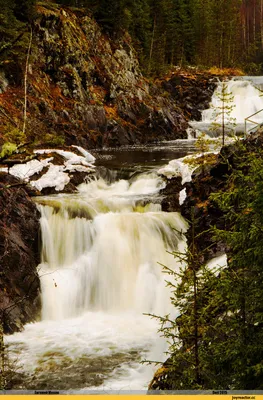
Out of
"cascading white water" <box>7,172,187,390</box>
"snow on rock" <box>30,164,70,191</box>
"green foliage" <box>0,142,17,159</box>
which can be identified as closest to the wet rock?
"cascading white water" <box>7,172,187,390</box>

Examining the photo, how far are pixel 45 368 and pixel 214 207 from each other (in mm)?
6591

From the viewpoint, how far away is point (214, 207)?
11945 millimetres

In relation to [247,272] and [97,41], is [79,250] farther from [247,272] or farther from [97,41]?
[97,41]

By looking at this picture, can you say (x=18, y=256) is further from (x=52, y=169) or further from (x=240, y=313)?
(x=240, y=313)

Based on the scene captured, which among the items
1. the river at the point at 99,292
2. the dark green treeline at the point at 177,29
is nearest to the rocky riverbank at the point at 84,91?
the dark green treeline at the point at 177,29

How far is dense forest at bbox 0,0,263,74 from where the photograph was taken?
3142cm

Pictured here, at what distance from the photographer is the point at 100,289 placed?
1145 centimetres

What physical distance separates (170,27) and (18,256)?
4127 centimetres

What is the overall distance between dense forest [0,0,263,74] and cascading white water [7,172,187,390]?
12.3m

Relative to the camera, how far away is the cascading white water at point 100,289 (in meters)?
8.20

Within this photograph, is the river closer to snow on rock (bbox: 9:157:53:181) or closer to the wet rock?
the wet rock

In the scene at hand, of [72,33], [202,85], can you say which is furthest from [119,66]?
[202,85]

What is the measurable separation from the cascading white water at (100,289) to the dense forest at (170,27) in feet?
40.4

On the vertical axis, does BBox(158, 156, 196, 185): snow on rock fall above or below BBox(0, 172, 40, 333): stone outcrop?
above
